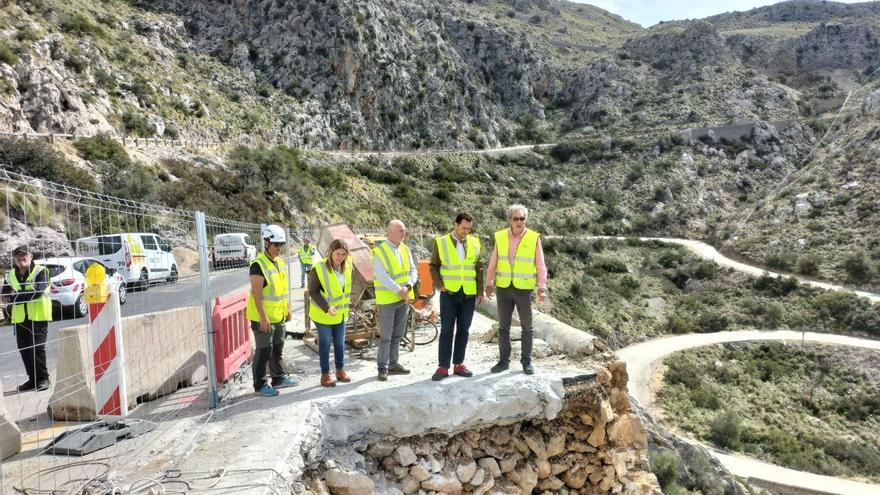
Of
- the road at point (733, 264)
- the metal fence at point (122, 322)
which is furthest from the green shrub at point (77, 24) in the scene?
the road at point (733, 264)

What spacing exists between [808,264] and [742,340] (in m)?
9.86

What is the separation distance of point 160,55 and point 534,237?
41.8 m

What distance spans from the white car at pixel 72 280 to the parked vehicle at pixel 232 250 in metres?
1.57

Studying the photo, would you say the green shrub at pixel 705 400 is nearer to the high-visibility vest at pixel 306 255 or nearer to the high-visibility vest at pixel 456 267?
the high-visibility vest at pixel 306 255

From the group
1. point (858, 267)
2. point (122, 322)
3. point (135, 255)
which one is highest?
point (135, 255)

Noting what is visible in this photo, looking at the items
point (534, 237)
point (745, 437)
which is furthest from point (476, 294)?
point (745, 437)

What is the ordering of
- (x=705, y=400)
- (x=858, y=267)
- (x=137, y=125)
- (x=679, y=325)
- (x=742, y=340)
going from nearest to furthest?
1. (x=705, y=400)
2. (x=742, y=340)
3. (x=137, y=125)
4. (x=679, y=325)
5. (x=858, y=267)

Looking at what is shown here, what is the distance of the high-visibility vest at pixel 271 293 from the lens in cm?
528

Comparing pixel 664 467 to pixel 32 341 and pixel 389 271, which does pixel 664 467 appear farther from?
pixel 32 341

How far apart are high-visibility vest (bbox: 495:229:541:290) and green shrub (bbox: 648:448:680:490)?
22.2 ft

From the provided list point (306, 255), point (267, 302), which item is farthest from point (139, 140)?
point (267, 302)

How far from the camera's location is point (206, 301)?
16.8 feet

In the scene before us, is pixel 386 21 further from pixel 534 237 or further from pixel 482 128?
pixel 534 237

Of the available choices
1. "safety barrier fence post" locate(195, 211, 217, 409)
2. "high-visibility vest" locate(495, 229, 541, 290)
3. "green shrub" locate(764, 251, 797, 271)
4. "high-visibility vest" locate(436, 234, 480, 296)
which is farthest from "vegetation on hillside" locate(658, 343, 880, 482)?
"safety barrier fence post" locate(195, 211, 217, 409)
